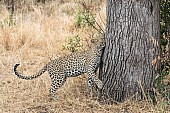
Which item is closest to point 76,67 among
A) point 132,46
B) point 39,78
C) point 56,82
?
point 56,82

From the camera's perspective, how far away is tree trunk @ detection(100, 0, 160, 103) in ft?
15.1

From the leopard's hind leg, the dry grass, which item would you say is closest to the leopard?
the leopard's hind leg

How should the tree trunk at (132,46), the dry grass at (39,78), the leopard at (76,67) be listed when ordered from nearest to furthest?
the tree trunk at (132,46)
the dry grass at (39,78)
the leopard at (76,67)

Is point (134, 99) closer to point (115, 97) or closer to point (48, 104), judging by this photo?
point (115, 97)

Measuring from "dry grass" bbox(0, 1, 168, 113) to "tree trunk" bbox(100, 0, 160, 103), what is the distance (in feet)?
0.78

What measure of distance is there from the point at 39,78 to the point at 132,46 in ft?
6.75

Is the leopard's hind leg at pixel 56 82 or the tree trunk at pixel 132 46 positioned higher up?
the tree trunk at pixel 132 46

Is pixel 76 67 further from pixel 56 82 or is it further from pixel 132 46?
pixel 132 46

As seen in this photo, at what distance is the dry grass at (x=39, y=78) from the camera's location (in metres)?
4.85

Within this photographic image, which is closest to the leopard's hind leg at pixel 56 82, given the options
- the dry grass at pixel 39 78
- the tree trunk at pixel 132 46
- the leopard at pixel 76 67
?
the leopard at pixel 76 67

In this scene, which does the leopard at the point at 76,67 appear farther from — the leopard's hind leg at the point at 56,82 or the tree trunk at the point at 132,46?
the tree trunk at the point at 132,46

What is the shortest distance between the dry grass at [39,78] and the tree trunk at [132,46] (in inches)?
9.3

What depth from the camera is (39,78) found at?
6195 millimetres

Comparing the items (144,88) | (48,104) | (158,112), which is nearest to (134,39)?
(144,88)
